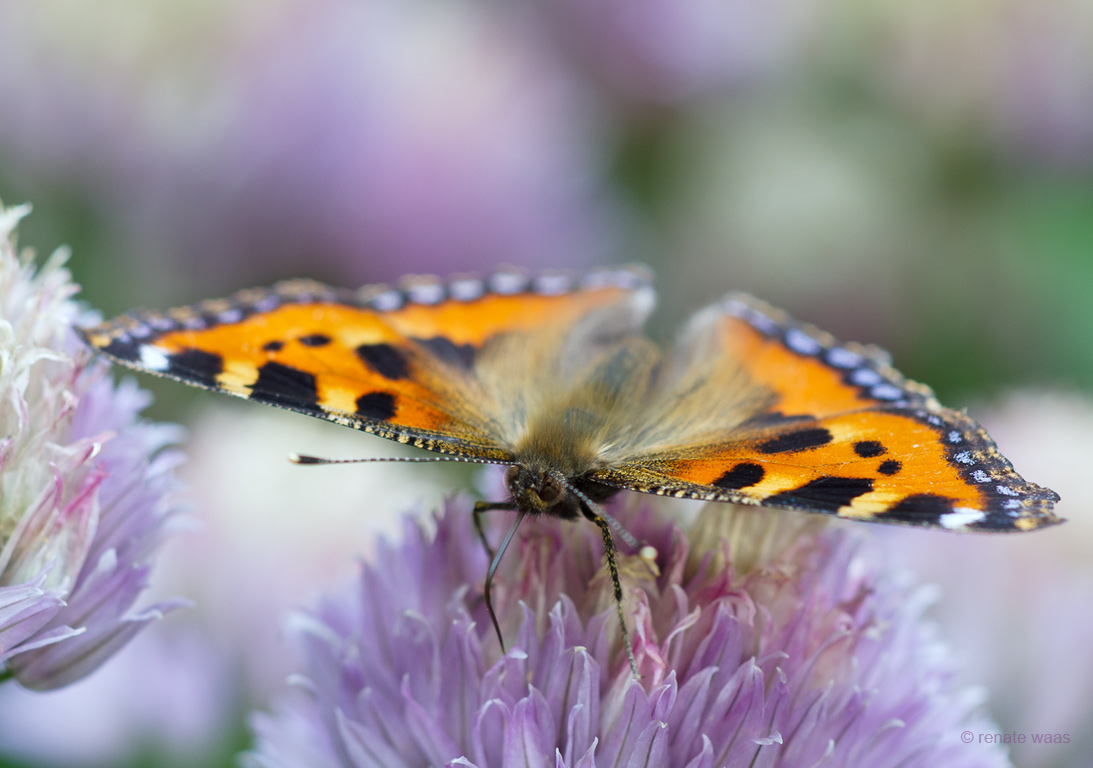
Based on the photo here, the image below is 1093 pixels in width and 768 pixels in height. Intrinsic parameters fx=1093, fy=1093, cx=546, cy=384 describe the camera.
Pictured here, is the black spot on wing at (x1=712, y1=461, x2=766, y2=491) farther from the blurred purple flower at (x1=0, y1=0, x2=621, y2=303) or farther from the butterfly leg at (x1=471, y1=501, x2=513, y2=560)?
the blurred purple flower at (x1=0, y1=0, x2=621, y2=303)

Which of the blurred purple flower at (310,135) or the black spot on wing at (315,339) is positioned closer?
the black spot on wing at (315,339)

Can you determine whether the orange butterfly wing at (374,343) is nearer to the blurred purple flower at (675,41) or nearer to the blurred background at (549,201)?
the blurred background at (549,201)

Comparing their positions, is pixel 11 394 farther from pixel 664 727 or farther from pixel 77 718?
pixel 77 718

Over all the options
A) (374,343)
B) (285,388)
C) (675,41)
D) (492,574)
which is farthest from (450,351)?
(675,41)

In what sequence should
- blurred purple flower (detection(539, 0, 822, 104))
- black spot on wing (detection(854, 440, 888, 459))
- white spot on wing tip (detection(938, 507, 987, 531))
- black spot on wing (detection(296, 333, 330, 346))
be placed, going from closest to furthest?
white spot on wing tip (detection(938, 507, 987, 531)) < black spot on wing (detection(854, 440, 888, 459)) < black spot on wing (detection(296, 333, 330, 346)) < blurred purple flower (detection(539, 0, 822, 104))

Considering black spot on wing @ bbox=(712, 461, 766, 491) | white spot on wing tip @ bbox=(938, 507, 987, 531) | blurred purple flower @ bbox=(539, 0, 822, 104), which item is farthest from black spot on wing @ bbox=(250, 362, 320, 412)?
blurred purple flower @ bbox=(539, 0, 822, 104)

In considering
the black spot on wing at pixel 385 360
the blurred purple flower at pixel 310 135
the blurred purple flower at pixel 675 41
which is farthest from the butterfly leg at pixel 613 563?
the blurred purple flower at pixel 675 41
